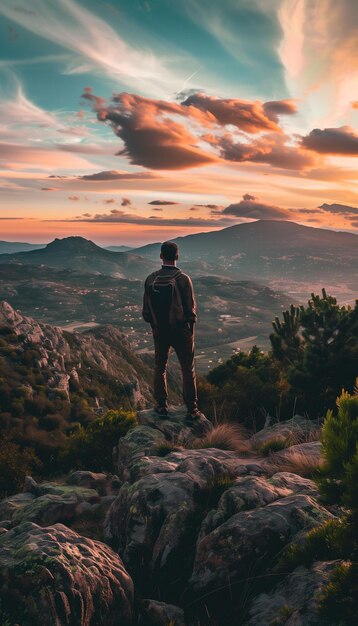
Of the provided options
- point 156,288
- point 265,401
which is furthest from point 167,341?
point 265,401

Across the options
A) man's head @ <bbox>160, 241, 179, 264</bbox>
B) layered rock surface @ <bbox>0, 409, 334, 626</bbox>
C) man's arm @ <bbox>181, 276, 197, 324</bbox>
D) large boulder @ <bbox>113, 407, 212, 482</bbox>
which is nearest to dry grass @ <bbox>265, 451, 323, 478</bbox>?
layered rock surface @ <bbox>0, 409, 334, 626</bbox>

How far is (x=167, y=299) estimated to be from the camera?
9.88m

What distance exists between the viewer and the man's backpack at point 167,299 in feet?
32.4

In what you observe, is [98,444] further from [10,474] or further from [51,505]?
[51,505]

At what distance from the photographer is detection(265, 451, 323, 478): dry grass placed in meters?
6.96

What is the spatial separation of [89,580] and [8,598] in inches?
33.7

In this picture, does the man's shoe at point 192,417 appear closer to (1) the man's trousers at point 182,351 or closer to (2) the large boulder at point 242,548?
(1) the man's trousers at point 182,351

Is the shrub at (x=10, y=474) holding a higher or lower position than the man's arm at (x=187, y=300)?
lower

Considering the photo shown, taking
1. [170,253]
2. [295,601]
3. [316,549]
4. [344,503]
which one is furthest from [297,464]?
[170,253]

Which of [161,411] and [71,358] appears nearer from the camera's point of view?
[161,411]

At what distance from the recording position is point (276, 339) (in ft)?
68.4

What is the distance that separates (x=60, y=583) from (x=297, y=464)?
4464mm

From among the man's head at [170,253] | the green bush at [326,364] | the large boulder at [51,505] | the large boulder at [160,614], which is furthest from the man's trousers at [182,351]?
the large boulder at [160,614]

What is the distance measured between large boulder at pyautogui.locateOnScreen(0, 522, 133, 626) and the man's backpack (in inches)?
221
